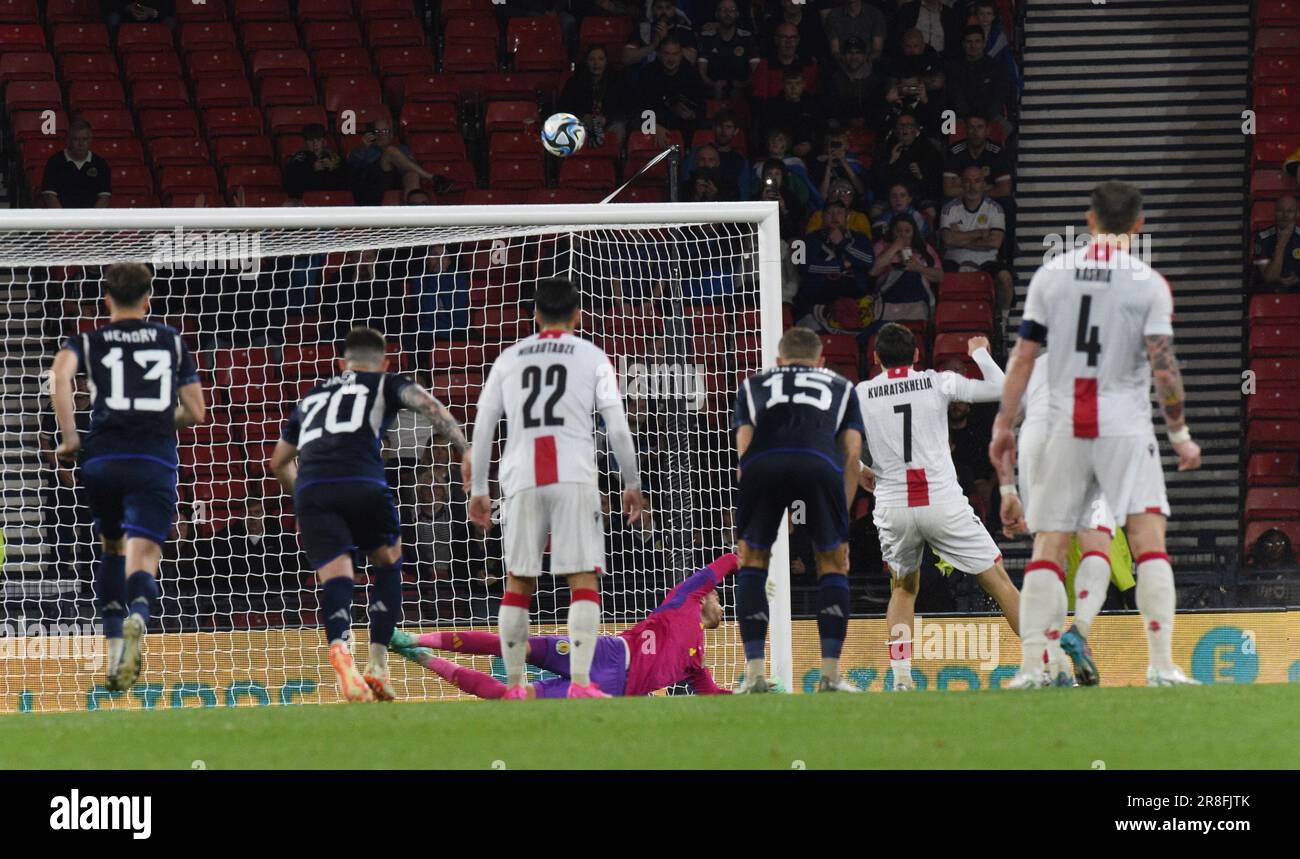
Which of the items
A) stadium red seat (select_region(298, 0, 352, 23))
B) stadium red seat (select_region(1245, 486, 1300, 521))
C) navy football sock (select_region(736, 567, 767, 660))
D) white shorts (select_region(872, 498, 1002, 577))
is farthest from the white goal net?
stadium red seat (select_region(1245, 486, 1300, 521))

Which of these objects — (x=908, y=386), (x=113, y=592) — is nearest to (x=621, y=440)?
(x=908, y=386)

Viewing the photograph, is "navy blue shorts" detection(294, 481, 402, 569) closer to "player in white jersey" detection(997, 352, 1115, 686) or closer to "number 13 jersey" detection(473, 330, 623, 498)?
"number 13 jersey" detection(473, 330, 623, 498)

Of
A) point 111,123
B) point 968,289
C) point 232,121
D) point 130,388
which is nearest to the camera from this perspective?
point 130,388

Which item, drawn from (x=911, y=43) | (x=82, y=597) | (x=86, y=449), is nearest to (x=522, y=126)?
(x=911, y=43)

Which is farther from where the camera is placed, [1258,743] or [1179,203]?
[1179,203]

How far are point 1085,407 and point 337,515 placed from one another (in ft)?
11.9

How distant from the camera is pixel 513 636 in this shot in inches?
336

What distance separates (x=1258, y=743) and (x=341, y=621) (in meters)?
4.35

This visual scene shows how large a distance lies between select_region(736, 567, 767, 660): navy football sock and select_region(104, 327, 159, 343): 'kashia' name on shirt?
306cm

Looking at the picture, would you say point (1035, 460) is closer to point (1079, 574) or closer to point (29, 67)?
point (1079, 574)

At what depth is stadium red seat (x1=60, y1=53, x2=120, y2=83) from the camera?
55.7 feet

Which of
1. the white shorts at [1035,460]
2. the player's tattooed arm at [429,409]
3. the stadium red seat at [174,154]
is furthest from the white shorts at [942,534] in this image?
the stadium red seat at [174,154]

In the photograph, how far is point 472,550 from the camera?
14008 mm

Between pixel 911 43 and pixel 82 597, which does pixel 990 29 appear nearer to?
pixel 911 43
